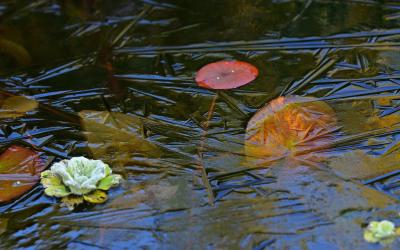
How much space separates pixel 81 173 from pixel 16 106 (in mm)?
591

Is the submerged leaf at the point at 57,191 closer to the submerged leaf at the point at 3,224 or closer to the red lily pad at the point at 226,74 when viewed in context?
the submerged leaf at the point at 3,224

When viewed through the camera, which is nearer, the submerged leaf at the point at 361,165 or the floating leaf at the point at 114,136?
the submerged leaf at the point at 361,165

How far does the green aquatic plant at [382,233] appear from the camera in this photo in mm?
1465

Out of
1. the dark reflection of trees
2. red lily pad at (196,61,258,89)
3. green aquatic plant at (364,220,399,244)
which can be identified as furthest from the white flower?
the dark reflection of trees

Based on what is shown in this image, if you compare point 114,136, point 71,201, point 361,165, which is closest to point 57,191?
point 71,201

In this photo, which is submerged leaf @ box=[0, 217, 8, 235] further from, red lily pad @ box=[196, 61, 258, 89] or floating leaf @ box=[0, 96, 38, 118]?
red lily pad @ box=[196, 61, 258, 89]

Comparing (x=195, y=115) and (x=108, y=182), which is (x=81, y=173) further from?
(x=195, y=115)

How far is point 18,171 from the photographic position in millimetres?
1810

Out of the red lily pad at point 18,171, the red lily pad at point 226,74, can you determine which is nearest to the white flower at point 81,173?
the red lily pad at point 18,171

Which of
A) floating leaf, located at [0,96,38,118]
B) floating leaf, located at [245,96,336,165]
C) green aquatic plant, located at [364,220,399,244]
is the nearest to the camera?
green aquatic plant, located at [364,220,399,244]

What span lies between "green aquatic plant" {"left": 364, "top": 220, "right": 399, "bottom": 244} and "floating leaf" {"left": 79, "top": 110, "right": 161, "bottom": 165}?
72 cm

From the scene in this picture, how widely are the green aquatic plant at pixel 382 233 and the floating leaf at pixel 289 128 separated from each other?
0.37 m

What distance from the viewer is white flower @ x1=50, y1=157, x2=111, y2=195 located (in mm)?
1667

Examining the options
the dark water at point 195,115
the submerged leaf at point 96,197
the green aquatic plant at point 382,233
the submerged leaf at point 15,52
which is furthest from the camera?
the submerged leaf at point 15,52
